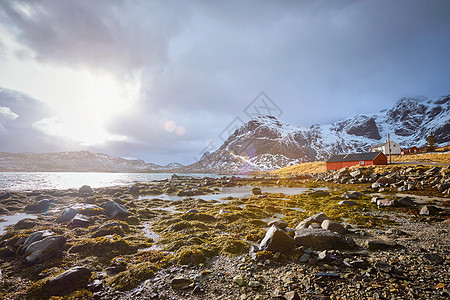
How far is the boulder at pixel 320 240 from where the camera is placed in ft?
26.7

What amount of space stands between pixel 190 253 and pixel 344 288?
591 centimetres

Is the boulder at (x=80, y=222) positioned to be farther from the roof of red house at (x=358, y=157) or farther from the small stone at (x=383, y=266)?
the roof of red house at (x=358, y=157)

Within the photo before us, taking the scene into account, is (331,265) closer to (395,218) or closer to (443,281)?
(443,281)

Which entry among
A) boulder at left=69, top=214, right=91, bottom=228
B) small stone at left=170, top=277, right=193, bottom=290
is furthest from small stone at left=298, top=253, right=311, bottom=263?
boulder at left=69, top=214, right=91, bottom=228

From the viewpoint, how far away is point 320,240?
8336 mm

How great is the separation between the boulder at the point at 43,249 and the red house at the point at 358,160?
69892 mm

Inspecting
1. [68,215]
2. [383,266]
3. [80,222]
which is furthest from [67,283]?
[68,215]

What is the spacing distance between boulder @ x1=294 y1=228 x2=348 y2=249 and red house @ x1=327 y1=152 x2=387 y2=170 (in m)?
61.1

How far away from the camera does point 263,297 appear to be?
5512mm

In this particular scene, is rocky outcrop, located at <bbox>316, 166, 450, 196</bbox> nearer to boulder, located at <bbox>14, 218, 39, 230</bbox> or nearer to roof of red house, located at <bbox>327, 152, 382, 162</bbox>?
roof of red house, located at <bbox>327, 152, 382, 162</bbox>

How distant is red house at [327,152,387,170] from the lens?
5562 centimetres

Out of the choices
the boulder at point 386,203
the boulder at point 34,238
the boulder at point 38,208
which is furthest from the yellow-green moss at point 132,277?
the boulder at point 38,208

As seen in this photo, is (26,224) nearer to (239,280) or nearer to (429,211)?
(239,280)

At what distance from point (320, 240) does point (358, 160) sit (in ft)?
213
